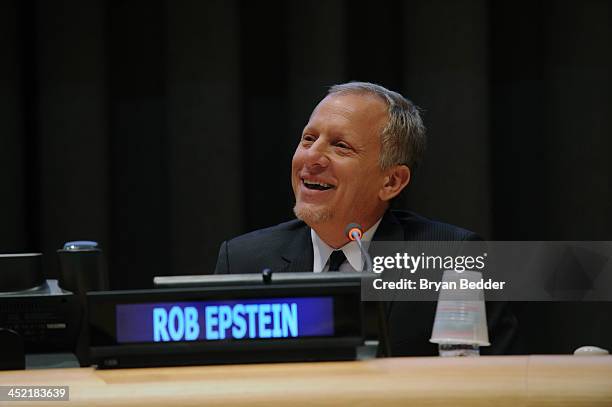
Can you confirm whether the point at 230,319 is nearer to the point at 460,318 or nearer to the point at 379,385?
the point at 379,385

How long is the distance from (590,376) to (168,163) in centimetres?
227

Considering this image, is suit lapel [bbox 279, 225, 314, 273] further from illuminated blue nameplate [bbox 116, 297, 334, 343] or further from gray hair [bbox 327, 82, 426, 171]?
illuminated blue nameplate [bbox 116, 297, 334, 343]

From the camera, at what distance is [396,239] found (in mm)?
2018

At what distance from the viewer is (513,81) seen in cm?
289

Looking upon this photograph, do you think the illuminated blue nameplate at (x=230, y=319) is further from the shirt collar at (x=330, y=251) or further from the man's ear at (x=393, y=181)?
the man's ear at (x=393, y=181)

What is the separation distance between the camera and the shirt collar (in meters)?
1.97

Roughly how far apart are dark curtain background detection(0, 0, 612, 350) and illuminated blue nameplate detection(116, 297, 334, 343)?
188cm

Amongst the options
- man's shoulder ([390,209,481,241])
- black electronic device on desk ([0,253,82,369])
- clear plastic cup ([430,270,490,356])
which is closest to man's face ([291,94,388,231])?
man's shoulder ([390,209,481,241])

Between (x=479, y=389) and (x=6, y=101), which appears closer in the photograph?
(x=479, y=389)

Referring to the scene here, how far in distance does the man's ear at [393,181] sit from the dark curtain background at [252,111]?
0.76 m

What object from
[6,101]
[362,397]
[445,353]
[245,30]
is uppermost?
[245,30]

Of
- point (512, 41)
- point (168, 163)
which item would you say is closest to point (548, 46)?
point (512, 41)

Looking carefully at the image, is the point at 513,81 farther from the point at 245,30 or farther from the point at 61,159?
the point at 61,159

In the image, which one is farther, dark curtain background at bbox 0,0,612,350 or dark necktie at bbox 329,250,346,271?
dark curtain background at bbox 0,0,612,350
